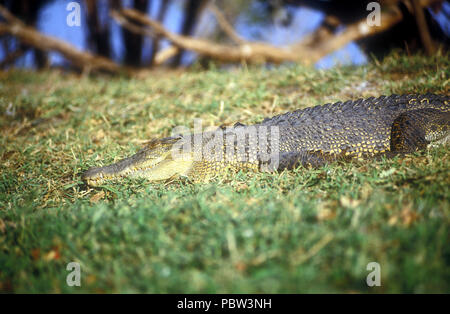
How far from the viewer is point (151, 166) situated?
3240 mm

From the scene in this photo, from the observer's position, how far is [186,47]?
31.1 ft

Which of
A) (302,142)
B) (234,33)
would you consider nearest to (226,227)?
(302,142)

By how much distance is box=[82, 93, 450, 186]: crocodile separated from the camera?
3248mm

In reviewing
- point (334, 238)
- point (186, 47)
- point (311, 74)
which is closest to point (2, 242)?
point (334, 238)

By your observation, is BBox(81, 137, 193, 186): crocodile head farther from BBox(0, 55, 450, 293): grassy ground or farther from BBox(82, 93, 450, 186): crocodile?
BBox(0, 55, 450, 293): grassy ground

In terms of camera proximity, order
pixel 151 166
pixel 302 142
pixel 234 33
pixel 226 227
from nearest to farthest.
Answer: pixel 226 227
pixel 151 166
pixel 302 142
pixel 234 33

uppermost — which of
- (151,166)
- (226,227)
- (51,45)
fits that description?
(51,45)

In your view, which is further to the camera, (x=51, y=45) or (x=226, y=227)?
(x=51, y=45)

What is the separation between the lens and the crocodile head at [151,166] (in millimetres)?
3111

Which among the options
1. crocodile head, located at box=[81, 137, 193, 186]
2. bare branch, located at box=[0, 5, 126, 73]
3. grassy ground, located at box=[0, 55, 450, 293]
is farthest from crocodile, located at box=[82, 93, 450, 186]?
bare branch, located at box=[0, 5, 126, 73]

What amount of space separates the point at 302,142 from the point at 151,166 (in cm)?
174

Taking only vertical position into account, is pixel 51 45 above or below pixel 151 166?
above

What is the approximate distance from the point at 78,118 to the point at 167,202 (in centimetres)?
349

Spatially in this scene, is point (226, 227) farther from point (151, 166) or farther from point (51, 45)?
point (51, 45)
